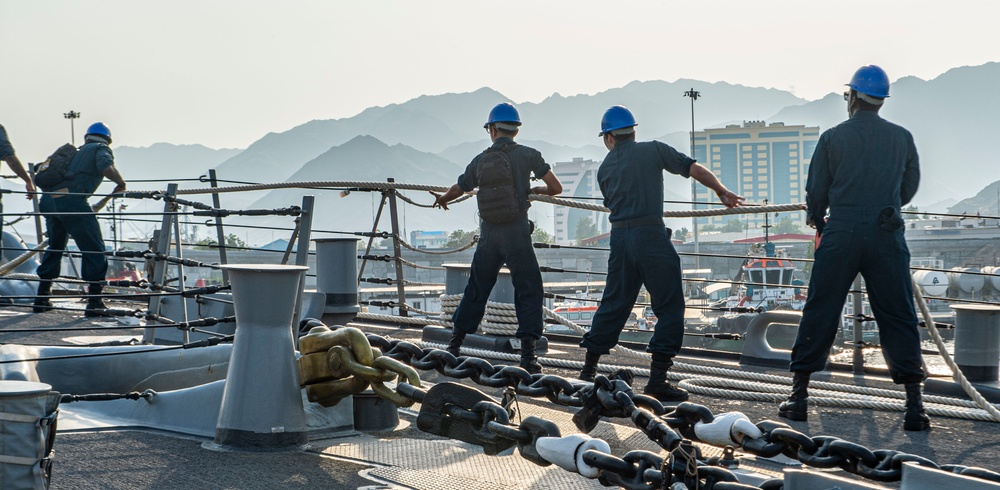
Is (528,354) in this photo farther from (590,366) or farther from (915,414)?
(915,414)

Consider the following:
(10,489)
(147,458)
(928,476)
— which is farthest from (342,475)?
(928,476)

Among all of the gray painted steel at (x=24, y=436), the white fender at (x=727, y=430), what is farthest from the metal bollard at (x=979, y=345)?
the gray painted steel at (x=24, y=436)

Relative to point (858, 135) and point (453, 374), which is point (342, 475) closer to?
point (453, 374)

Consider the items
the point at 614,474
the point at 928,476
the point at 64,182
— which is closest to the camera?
the point at 928,476

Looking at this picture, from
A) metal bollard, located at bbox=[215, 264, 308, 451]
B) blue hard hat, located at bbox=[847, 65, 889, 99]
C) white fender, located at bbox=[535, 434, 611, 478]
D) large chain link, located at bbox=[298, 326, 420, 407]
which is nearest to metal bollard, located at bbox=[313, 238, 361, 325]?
large chain link, located at bbox=[298, 326, 420, 407]

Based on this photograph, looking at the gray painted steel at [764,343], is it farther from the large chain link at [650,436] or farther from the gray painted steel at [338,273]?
the large chain link at [650,436]

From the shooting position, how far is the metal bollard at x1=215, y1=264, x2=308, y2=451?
4.11 meters

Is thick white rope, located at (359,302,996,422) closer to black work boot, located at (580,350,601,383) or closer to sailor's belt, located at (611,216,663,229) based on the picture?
black work boot, located at (580,350,601,383)

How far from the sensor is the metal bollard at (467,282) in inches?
312

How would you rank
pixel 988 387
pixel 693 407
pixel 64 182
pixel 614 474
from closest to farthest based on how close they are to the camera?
pixel 614 474, pixel 693 407, pixel 988 387, pixel 64 182

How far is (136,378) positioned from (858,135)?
4.00m

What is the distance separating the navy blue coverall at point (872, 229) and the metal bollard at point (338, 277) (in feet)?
12.6

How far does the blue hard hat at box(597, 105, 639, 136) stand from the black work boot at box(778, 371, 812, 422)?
68.7 inches

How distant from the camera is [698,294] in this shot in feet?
343
